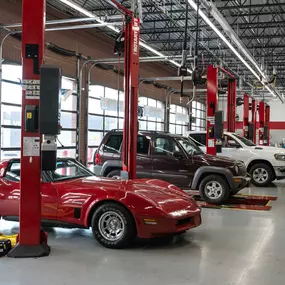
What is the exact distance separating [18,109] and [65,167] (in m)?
7.47

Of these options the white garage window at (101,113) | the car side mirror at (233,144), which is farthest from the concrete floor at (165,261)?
the white garage window at (101,113)

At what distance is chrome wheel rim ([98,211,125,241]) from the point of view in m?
5.58

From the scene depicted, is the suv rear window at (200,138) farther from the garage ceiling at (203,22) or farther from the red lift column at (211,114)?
the garage ceiling at (203,22)

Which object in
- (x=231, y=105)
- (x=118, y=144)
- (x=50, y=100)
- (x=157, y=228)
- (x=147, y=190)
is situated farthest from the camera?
(x=231, y=105)

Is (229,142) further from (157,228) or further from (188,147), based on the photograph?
(157,228)

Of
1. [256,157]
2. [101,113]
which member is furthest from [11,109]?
[256,157]

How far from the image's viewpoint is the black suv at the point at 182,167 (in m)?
9.62

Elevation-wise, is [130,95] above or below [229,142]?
above

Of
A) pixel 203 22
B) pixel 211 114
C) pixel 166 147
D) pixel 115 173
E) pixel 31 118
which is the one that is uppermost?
pixel 203 22

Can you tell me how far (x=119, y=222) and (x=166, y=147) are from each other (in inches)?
174

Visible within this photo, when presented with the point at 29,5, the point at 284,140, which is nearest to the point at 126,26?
the point at 29,5

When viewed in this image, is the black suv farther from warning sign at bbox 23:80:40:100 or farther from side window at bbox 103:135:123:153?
warning sign at bbox 23:80:40:100

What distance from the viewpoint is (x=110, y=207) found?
18.3 ft

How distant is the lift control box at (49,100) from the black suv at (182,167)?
4.84 m
